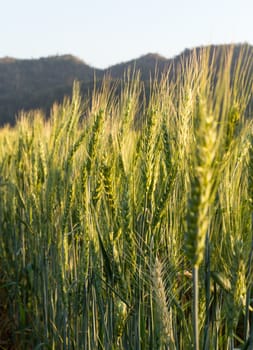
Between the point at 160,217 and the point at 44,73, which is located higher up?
the point at 160,217

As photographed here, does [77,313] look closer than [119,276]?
No

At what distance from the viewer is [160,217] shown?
1.17m

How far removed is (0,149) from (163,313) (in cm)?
356

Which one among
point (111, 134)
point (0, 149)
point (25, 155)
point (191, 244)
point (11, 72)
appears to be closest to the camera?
point (191, 244)

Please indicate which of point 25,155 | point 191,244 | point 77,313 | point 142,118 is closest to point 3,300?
point 25,155

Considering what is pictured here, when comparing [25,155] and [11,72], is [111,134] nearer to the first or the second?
[25,155]

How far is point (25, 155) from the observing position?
8.42 feet

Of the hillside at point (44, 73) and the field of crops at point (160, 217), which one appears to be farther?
the hillside at point (44, 73)

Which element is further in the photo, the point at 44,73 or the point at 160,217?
the point at 44,73

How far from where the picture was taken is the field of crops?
85cm

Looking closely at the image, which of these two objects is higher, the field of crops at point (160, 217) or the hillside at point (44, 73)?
the field of crops at point (160, 217)

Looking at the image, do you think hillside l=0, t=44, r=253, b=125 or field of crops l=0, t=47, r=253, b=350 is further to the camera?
hillside l=0, t=44, r=253, b=125

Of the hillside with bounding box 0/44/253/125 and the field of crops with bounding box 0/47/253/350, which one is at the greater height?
the field of crops with bounding box 0/47/253/350

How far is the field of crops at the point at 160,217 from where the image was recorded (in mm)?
847
